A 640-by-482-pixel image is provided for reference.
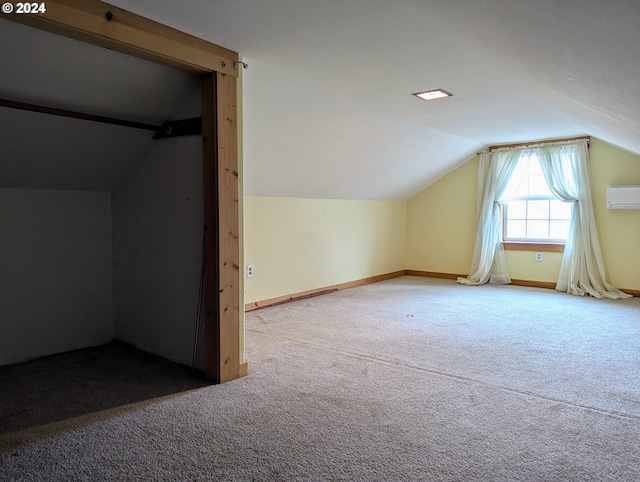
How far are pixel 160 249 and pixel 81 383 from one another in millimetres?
996

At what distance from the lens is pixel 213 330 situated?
280cm

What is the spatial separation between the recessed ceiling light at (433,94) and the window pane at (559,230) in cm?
329

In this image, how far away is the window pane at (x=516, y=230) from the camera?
6.42 meters

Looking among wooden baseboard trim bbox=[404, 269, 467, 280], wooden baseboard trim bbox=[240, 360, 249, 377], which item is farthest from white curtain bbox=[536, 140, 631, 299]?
wooden baseboard trim bbox=[240, 360, 249, 377]

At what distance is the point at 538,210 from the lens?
20.6 ft

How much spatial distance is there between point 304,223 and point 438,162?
86.9 inches

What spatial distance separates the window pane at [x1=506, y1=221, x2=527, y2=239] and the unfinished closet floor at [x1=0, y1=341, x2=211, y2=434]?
→ 5099mm

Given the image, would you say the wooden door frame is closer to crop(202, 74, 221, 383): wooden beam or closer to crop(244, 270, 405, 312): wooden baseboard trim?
crop(202, 74, 221, 383): wooden beam

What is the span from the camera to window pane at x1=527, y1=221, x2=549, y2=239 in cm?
622

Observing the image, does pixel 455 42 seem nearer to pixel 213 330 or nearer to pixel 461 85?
pixel 461 85

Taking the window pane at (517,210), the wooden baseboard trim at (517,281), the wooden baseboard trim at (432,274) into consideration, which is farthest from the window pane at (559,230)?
the wooden baseboard trim at (432,274)

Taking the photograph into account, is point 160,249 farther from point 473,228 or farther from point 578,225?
point 578,225

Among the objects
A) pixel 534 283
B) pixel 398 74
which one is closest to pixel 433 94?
pixel 398 74

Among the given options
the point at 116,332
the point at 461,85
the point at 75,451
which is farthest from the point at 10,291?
the point at 461,85
